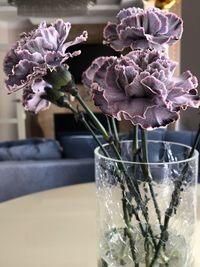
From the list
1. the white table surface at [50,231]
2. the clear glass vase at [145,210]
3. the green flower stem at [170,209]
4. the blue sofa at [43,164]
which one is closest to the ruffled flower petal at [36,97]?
the clear glass vase at [145,210]

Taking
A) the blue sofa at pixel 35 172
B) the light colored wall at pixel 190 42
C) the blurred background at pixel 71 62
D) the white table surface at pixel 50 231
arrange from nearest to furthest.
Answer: the white table surface at pixel 50 231 < the blue sofa at pixel 35 172 < the light colored wall at pixel 190 42 < the blurred background at pixel 71 62

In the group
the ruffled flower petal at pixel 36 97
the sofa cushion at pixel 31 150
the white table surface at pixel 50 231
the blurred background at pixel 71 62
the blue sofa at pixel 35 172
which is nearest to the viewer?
the ruffled flower petal at pixel 36 97

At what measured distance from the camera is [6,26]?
5129 millimetres

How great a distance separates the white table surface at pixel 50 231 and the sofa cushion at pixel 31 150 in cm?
64

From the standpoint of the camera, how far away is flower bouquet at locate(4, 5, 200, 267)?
0.47 metres

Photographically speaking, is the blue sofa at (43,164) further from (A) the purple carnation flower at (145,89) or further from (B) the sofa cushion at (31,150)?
(A) the purple carnation flower at (145,89)

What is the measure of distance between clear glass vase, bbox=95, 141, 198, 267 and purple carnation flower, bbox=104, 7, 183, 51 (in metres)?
0.18

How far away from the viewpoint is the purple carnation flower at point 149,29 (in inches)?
21.2

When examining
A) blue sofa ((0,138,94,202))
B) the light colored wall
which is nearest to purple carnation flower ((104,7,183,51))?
blue sofa ((0,138,94,202))

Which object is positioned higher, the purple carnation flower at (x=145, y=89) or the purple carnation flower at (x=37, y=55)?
the purple carnation flower at (x=37, y=55)

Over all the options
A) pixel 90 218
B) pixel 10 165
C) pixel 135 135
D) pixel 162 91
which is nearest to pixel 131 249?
pixel 135 135

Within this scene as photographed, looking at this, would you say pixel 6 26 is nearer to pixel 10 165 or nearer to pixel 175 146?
pixel 10 165

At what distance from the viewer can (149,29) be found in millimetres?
546

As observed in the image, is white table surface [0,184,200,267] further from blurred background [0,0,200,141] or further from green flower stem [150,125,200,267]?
blurred background [0,0,200,141]
